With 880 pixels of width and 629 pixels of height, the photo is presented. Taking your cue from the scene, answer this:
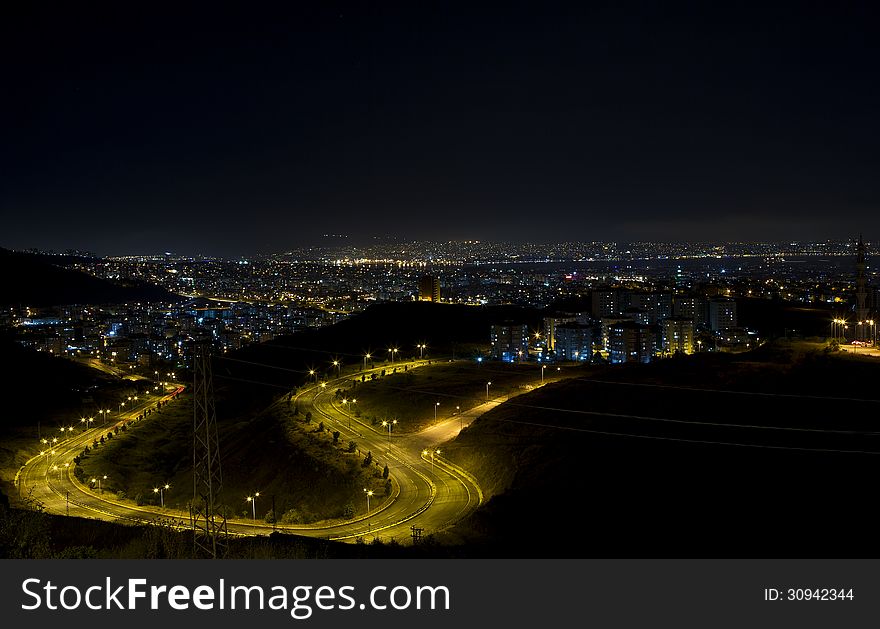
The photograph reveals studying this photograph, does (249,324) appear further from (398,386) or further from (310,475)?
(310,475)

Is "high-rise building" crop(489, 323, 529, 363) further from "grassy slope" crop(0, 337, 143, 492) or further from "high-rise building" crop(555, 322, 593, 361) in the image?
→ "grassy slope" crop(0, 337, 143, 492)

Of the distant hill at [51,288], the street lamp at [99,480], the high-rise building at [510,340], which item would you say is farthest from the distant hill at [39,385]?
the distant hill at [51,288]

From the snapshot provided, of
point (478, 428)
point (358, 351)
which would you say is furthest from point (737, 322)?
point (478, 428)

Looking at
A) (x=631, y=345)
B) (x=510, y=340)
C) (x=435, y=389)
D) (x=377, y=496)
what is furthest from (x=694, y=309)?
(x=377, y=496)

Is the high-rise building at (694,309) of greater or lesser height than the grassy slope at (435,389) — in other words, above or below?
above

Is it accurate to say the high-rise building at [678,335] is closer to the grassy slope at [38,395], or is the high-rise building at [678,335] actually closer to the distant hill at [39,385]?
the grassy slope at [38,395]

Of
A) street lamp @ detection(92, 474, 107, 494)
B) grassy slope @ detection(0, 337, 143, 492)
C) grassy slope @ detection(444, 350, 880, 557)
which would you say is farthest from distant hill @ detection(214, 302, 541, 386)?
grassy slope @ detection(444, 350, 880, 557)
